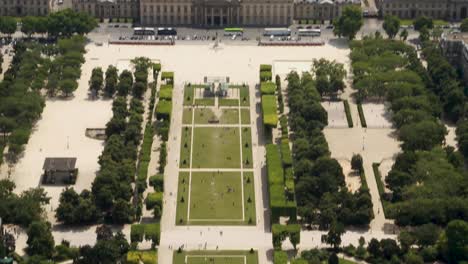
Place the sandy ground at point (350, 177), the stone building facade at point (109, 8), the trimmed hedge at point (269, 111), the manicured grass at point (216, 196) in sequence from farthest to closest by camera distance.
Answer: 1. the stone building facade at point (109, 8)
2. the trimmed hedge at point (269, 111)
3. the sandy ground at point (350, 177)
4. the manicured grass at point (216, 196)

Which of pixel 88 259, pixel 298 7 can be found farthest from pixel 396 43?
pixel 88 259

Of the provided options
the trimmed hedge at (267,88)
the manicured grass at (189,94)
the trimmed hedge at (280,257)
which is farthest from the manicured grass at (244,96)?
the trimmed hedge at (280,257)

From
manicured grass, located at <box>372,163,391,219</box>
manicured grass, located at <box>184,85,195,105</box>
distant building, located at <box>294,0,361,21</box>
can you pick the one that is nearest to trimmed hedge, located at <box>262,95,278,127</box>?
manicured grass, located at <box>184,85,195,105</box>

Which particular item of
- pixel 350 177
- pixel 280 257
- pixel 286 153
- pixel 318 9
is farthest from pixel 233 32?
pixel 280 257

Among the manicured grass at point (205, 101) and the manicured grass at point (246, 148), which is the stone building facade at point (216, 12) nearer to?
the manicured grass at point (205, 101)

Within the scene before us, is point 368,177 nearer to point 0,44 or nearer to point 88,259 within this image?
point 88,259

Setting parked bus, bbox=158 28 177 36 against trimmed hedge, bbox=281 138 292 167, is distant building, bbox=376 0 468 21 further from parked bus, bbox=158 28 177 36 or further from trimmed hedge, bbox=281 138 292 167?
trimmed hedge, bbox=281 138 292 167

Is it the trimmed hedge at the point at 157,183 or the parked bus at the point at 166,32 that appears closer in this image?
the trimmed hedge at the point at 157,183
